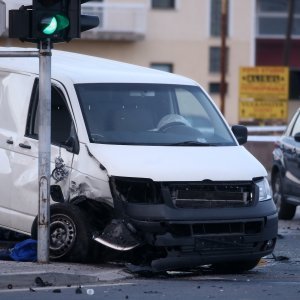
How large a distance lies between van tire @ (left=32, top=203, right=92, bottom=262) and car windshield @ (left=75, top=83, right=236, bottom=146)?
29.9 inches

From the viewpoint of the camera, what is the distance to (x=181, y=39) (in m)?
50.2

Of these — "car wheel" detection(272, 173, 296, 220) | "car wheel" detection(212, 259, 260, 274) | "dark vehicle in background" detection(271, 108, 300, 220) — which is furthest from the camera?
"car wheel" detection(272, 173, 296, 220)

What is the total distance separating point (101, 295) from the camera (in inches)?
400

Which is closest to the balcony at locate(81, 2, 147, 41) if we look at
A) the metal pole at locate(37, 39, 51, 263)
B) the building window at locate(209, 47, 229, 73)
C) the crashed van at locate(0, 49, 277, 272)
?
Result: the building window at locate(209, 47, 229, 73)

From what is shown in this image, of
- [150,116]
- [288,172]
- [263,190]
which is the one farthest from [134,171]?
[288,172]

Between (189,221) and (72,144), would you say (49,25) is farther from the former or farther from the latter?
(189,221)

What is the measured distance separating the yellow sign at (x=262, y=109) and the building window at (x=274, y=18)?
1552 centimetres

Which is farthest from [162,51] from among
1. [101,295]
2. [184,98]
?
[101,295]

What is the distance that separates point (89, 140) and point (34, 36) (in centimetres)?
115

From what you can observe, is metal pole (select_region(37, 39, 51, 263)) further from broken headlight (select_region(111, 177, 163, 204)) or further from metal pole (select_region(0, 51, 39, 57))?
broken headlight (select_region(111, 177, 163, 204))

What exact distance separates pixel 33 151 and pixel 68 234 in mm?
1172

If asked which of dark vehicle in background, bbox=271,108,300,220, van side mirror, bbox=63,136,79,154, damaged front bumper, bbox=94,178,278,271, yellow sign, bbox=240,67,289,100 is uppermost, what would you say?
van side mirror, bbox=63,136,79,154

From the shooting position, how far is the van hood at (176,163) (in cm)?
1122

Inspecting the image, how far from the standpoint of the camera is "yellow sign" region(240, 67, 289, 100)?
36.5 m
